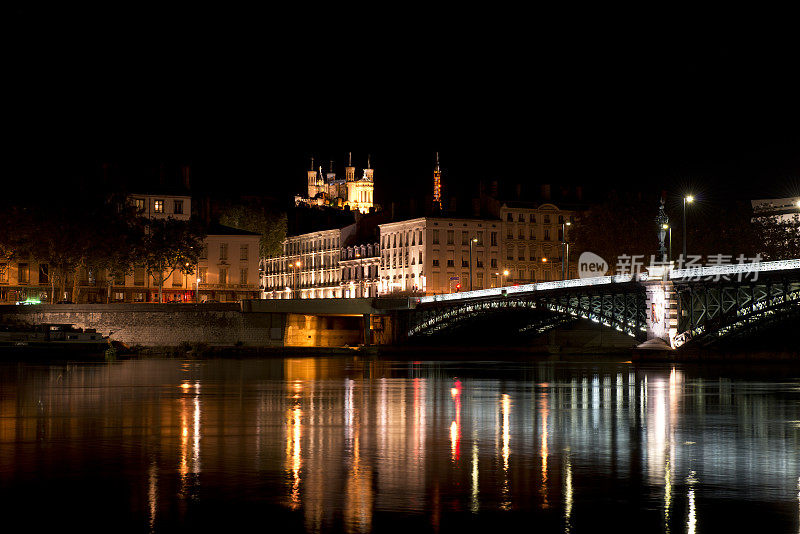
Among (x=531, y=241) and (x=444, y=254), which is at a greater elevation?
(x=531, y=241)

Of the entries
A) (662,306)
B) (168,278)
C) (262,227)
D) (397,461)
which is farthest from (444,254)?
(397,461)

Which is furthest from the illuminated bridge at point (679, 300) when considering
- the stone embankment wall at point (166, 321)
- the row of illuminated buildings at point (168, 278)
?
the row of illuminated buildings at point (168, 278)

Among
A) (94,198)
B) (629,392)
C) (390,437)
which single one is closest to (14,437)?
(390,437)

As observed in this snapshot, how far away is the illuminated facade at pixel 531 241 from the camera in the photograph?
168 meters

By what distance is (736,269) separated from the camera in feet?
265

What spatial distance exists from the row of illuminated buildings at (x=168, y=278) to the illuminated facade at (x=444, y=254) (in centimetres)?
2503

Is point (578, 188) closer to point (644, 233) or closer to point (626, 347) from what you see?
point (644, 233)

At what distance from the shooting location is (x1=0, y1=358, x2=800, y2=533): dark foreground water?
63.9ft

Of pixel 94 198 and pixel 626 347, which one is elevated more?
pixel 94 198

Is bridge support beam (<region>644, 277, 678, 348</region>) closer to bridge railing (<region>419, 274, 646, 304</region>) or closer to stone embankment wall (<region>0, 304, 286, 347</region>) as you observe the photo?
bridge railing (<region>419, 274, 646, 304</region>)

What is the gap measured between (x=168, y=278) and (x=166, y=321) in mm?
19179

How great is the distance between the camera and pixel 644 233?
130m

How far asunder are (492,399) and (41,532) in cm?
3045

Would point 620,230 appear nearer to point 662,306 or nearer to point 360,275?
point 662,306
